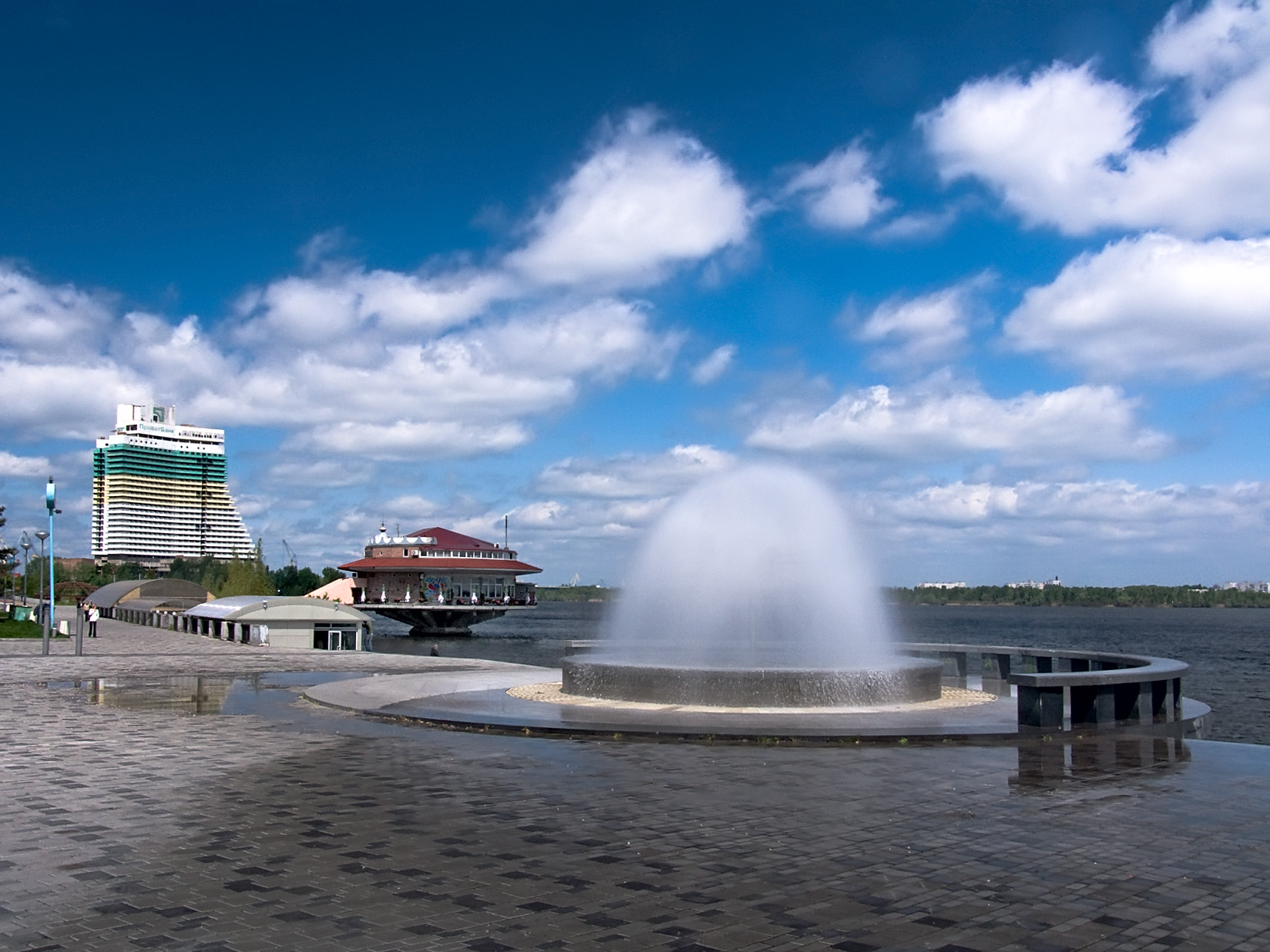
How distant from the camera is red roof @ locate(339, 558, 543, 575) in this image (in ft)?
374

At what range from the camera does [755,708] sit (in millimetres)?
16469

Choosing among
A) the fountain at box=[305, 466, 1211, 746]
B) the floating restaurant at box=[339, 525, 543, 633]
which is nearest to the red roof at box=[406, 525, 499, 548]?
the floating restaurant at box=[339, 525, 543, 633]

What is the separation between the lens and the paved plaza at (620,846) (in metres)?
6.03

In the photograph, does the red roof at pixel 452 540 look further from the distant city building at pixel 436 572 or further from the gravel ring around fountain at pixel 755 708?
the gravel ring around fountain at pixel 755 708

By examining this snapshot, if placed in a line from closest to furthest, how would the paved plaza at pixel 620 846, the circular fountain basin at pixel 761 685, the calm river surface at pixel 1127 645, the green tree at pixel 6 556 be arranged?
the paved plaza at pixel 620 846 → the circular fountain basin at pixel 761 685 → the calm river surface at pixel 1127 645 → the green tree at pixel 6 556

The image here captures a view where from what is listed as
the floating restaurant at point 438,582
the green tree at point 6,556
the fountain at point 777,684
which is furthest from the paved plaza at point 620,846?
the floating restaurant at point 438,582

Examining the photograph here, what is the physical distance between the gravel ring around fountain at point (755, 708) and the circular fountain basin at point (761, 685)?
10 centimetres

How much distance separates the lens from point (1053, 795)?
9.94m

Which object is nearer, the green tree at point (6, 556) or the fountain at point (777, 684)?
the fountain at point (777, 684)

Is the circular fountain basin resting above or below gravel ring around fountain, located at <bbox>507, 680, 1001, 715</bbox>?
above

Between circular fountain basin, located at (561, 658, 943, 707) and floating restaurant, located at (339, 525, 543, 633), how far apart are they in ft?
302

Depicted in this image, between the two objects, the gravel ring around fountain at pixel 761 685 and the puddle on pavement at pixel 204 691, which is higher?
the gravel ring around fountain at pixel 761 685

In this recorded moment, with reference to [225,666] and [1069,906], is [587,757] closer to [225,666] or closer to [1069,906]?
[1069,906]

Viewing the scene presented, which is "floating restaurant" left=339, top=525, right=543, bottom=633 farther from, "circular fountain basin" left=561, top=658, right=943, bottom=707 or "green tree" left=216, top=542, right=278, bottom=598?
"circular fountain basin" left=561, top=658, right=943, bottom=707
